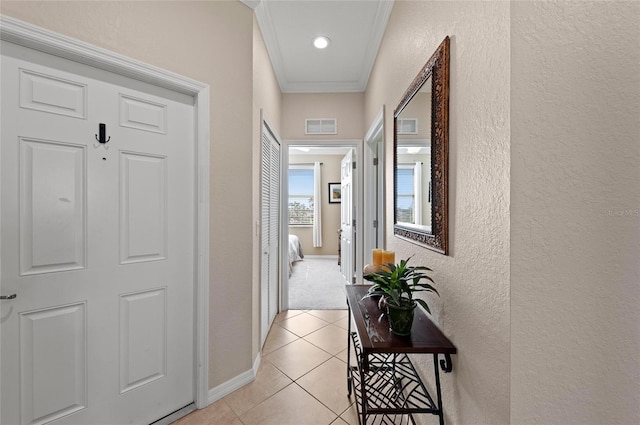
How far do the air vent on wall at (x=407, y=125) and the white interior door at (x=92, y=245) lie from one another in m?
1.31

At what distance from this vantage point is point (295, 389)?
70.1 inches

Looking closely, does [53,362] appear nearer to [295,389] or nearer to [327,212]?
[295,389]

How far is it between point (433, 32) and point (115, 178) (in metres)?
1.72

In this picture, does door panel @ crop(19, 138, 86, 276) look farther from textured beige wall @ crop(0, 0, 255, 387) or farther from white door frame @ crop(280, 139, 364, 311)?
white door frame @ crop(280, 139, 364, 311)

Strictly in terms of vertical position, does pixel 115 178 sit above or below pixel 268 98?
below

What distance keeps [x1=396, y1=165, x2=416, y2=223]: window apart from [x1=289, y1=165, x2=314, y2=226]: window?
16.1ft

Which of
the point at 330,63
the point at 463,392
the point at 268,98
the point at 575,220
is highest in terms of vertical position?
the point at 330,63

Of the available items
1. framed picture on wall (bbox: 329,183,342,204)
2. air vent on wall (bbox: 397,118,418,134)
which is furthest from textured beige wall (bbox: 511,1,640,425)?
framed picture on wall (bbox: 329,183,342,204)

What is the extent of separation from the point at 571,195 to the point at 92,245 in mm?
1930

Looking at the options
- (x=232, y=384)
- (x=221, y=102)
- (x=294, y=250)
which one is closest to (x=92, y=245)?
(x=221, y=102)

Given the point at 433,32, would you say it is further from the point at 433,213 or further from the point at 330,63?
the point at 330,63

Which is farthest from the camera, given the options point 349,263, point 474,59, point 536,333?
point 349,263

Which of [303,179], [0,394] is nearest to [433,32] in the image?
[0,394]

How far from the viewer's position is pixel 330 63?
8.61 feet
